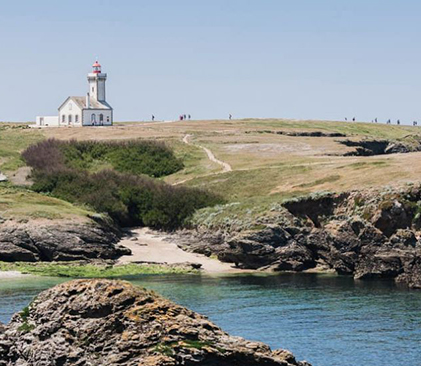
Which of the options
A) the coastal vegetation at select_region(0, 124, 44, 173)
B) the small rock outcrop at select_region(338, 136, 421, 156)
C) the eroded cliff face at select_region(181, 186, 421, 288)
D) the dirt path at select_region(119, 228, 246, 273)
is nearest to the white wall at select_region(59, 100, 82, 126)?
the coastal vegetation at select_region(0, 124, 44, 173)

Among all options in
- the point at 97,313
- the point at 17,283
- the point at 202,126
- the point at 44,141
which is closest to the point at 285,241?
the point at 17,283

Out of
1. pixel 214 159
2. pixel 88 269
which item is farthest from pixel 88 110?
pixel 88 269

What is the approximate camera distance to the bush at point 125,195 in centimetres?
8731

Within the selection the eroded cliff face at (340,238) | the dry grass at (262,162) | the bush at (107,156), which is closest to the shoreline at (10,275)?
the eroded cliff face at (340,238)

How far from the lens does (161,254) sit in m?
76.6

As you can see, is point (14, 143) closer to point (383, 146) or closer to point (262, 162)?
point (262, 162)

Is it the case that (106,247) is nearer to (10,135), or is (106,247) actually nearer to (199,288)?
(199,288)

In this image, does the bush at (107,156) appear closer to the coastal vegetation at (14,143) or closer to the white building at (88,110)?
the coastal vegetation at (14,143)

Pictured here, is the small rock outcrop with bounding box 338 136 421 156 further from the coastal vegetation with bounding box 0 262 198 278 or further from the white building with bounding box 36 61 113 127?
the coastal vegetation with bounding box 0 262 198 278

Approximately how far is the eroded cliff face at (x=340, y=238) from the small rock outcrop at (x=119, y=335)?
39.8 meters

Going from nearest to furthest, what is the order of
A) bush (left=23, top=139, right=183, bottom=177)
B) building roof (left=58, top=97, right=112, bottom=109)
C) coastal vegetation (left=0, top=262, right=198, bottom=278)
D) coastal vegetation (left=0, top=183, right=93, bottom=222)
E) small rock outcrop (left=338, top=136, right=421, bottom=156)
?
coastal vegetation (left=0, top=262, right=198, bottom=278), coastal vegetation (left=0, top=183, right=93, bottom=222), bush (left=23, top=139, right=183, bottom=177), small rock outcrop (left=338, top=136, right=421, bottom=156), building roof (left=58, top=97, right=112, bottom=109)

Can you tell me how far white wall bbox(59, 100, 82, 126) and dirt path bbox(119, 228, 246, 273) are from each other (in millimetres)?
80760

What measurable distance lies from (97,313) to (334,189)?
185ft

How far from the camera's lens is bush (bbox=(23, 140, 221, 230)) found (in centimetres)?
8731
